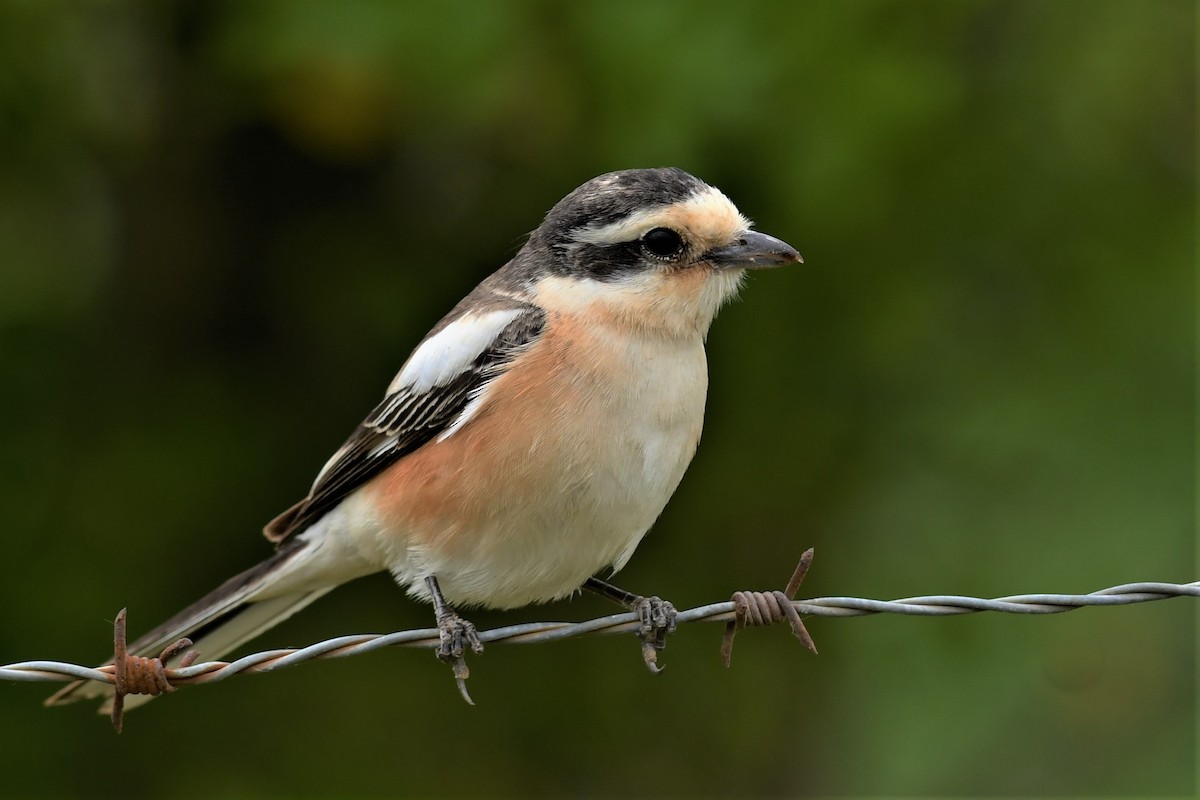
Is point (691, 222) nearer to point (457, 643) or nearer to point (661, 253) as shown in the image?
point (661, 253)

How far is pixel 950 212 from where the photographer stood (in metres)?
5.42

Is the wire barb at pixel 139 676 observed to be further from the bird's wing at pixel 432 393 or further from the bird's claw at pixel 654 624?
the bird's claw at pixel 654 624

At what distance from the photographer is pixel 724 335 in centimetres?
561

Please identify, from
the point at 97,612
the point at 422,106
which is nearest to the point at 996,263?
the point at 422,106

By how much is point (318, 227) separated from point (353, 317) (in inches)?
17.1

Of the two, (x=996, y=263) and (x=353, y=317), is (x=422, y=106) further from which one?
(x=996, y=263)

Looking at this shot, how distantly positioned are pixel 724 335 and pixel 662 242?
1707 mm

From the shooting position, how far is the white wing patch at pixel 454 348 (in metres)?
3.98

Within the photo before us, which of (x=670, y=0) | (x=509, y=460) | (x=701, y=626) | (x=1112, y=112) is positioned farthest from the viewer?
(x=701, y=626)

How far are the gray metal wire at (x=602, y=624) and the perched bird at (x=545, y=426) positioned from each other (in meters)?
0.50

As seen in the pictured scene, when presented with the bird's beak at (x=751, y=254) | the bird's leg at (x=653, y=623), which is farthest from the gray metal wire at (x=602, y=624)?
the bird's beak at (x=751, y=254)

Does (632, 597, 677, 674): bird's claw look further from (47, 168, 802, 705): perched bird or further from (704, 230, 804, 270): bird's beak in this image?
(704, 230, 804, 270): bird's beak

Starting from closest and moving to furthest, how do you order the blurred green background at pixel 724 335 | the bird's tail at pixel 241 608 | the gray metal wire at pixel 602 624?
the gray metal wire at pixel 602 624, the bird's tail at pixel 241 608, the blurred green background at pixel 724 335

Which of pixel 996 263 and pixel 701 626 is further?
pixel 701 626
